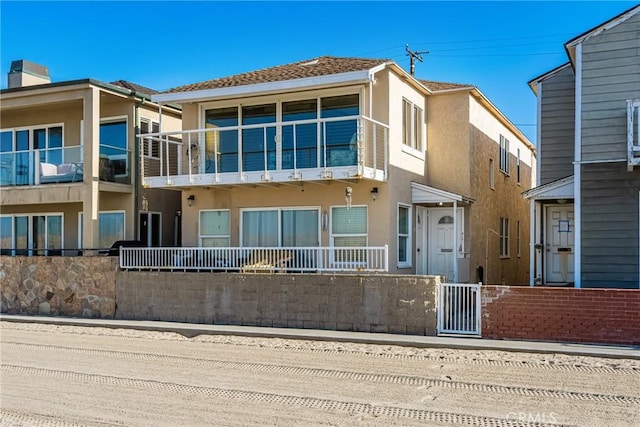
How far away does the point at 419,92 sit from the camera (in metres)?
18.6

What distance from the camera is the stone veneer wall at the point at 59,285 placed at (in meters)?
17.0

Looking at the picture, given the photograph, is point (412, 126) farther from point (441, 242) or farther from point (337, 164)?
point (441, 242)

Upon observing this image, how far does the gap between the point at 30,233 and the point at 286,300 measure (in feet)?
38.8

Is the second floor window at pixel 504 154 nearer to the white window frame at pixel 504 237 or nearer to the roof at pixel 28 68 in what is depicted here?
the white window frame at pixel 504 237

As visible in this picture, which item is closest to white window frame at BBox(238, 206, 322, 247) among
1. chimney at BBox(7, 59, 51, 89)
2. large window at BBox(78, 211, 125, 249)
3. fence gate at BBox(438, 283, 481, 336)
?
fence gate at BBox(438, 283, 481, 336)

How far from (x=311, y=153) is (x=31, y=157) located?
9627mm

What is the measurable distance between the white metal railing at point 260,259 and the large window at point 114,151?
407 cm

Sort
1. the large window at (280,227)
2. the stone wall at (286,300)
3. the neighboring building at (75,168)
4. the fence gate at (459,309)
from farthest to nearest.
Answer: the neighboring building at (75,168) < the large window at (280,227) < the stone wall at (286,300) < the fence gate at (459,309)

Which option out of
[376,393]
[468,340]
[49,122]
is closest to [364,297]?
[468,340]

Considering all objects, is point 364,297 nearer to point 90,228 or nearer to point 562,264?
point 562,264

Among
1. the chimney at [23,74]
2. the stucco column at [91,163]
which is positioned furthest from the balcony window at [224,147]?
the chimney at [23,74]

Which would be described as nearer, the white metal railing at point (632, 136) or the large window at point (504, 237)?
the white metal railing at point (632, 136)

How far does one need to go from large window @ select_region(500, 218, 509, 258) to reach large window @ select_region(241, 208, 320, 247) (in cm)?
822

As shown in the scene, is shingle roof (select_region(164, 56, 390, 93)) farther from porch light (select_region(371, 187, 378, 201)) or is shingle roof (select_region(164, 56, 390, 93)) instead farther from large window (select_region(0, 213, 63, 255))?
large window (select_region(0, 213, 63, 255))
